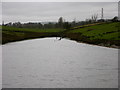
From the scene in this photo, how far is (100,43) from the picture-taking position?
191 feet

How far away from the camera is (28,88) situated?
18.4m

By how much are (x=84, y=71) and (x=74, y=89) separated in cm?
718

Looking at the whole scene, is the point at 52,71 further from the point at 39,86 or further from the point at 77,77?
the point at 39,86

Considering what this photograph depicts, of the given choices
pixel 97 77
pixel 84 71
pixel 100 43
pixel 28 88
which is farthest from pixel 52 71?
pixel 100 43

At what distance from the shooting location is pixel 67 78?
22.0m

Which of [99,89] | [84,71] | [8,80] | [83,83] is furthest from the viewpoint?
[84,71]

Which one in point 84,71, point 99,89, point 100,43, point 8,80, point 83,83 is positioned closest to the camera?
point 99,89

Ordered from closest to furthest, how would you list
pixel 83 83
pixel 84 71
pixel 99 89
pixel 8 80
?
pixel 99 89
pixel 83 83
pixel 8 80
pixel 84 71

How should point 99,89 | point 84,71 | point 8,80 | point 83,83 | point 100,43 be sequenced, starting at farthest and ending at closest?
point 100,43 → point 84,71 → point 8,80 → point 83,83 → point 99,89

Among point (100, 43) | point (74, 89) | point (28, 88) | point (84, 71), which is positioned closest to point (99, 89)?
point (74, 89)

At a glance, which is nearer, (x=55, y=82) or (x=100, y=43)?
(x=55, y=82)

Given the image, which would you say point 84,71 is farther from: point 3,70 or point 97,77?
point 3,70

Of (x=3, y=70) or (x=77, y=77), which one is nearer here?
(x=77, y=77)

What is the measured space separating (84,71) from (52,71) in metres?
3.52
